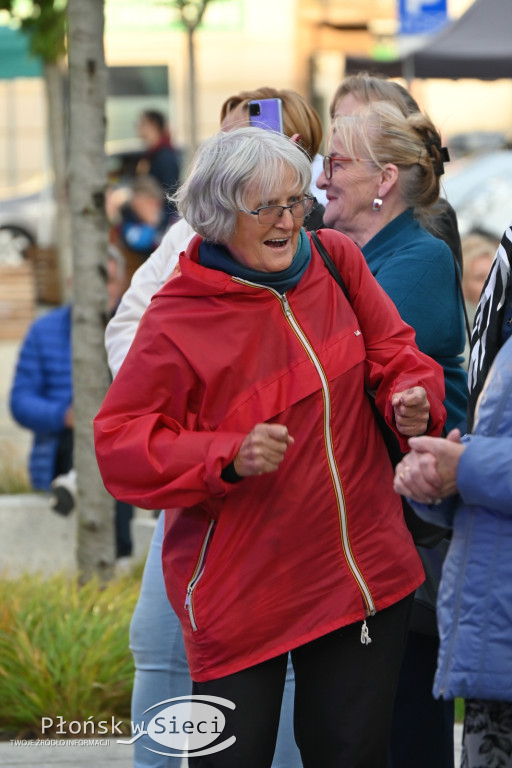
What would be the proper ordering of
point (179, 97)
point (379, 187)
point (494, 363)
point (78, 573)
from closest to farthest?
point (494, 363) < point (379, 187) < point (78, 573) < point (179, 97)

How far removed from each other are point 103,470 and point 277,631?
0.50 m

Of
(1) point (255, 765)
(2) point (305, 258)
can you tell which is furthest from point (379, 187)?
(1) point (255, 765)

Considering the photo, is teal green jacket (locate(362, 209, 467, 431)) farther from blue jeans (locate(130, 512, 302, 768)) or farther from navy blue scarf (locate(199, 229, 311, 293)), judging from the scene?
blue jeans (locate(130, 512, 302, 768))

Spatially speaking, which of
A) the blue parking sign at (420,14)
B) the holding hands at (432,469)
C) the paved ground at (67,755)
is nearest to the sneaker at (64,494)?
the paved ground at (67,755)

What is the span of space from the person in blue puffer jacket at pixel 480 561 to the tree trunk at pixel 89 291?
2996 millimetres

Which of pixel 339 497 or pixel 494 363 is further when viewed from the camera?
pixel 339 497

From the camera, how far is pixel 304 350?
2750 mm

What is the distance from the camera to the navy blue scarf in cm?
275

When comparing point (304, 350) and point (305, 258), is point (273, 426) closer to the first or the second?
point (304, 350)

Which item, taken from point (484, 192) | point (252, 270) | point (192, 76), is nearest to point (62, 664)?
point (252, 270)

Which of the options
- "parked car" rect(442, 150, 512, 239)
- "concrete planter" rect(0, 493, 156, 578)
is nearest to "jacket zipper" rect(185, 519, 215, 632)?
"concrete planter" rect(0, 493, 156, 578)

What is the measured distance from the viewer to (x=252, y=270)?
9.07 ft

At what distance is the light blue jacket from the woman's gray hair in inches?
26.8

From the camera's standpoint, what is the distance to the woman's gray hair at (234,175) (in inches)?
108
